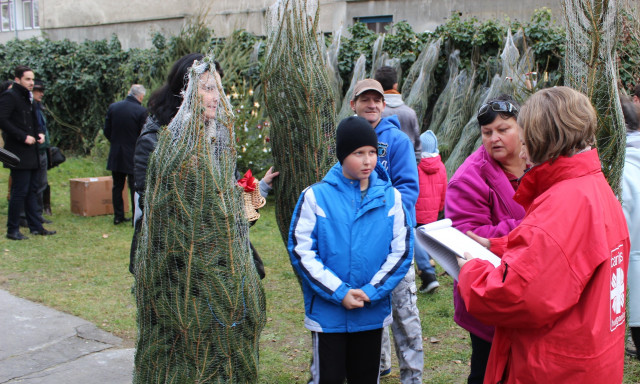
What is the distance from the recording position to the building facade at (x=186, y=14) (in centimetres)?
1433

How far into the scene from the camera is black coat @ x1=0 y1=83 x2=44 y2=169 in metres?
8.06

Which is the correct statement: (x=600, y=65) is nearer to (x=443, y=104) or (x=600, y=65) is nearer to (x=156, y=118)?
(x=156, y=118)

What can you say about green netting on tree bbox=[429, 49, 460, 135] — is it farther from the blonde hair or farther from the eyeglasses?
the blonde hair

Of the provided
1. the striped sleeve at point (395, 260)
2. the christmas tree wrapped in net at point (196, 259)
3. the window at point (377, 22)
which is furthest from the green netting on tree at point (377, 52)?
the christmas tree wrapped in net at point (196, 259)

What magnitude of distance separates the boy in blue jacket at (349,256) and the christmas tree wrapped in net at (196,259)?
0.34 meters


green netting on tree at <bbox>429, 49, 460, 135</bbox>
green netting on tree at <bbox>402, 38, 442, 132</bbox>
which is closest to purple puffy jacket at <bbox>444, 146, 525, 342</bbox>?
green netting on tree at <bbox>429, 49, 460, 135</bbox>

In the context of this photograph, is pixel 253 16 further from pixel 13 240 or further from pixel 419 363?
pixel 419 363

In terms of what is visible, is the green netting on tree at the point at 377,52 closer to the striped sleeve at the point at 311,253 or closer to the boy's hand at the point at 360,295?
the striped sleeve at the point at 311,253

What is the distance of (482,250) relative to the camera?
2.61 metres

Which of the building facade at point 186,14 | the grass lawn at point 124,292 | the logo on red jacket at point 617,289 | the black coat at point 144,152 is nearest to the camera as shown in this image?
the logo on red jacket at point 617,289

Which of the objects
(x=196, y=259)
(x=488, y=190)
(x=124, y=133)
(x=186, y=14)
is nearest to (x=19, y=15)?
(x=186, y=14)

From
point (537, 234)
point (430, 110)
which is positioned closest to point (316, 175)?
point (537, 234)

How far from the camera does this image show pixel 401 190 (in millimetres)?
3990

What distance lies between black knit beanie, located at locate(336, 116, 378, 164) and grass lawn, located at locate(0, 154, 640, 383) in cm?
184
